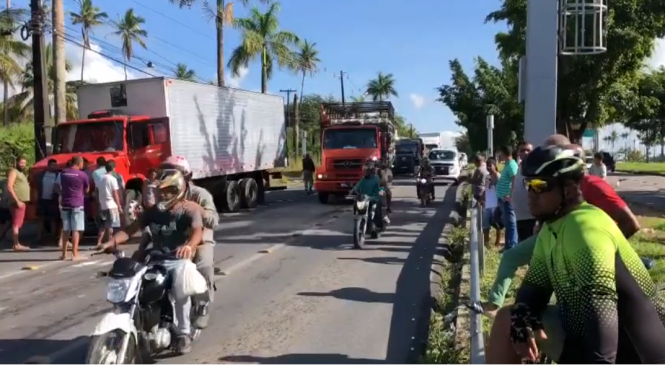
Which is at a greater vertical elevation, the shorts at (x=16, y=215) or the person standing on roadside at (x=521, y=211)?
the person standing on roadside at (x=521, y=211)

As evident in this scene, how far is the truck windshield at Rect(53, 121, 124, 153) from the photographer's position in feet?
53.8

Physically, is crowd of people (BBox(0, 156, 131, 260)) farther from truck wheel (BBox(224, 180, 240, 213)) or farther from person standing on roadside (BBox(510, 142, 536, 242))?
person standing on roadside (BBox(510, 142, 536, 242))

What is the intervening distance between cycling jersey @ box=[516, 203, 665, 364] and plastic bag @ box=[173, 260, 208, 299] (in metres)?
3.48

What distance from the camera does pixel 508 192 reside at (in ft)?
35.8

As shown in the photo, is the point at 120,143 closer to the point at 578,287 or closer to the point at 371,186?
the point at 371,186

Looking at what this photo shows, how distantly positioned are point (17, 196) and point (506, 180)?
929cm

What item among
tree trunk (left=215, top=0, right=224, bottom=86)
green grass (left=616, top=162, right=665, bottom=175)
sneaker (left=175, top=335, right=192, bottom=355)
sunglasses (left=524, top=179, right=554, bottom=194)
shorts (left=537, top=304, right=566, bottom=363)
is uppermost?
tree trunk (left=215, top=0, right=224, bottom=86)

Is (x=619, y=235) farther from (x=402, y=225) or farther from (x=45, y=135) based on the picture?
(x=45, y=135)

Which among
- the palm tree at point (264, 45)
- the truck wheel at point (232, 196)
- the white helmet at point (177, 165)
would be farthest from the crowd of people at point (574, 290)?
the palm tree at point (264, 45)

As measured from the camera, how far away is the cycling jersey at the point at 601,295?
2688mm

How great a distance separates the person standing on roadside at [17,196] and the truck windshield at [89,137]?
2309 mm

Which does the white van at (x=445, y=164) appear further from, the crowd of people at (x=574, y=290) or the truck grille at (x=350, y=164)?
the crowd of people at (x=574, y=290)

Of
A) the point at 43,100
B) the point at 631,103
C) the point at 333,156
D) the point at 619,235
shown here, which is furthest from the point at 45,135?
the point at 619,235

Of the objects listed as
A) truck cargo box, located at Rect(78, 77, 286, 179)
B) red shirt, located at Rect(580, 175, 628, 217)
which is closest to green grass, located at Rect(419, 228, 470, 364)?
red shirt, located at Rect(580, 175, 628, 217)
